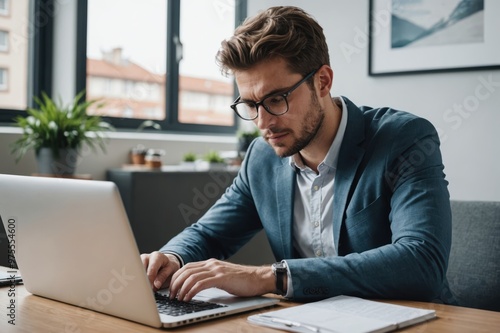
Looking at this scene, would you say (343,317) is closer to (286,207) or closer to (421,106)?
(286,207)

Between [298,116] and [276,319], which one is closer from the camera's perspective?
[276,319]

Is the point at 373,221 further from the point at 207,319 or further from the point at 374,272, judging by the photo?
the point at 207,319

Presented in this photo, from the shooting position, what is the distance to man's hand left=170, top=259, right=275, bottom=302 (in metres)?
1.20

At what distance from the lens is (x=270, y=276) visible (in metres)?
1.27

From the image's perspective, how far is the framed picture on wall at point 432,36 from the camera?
10.1 ft

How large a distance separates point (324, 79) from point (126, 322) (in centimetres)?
89

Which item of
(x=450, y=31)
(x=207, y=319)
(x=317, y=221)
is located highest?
(x=450, y=31)

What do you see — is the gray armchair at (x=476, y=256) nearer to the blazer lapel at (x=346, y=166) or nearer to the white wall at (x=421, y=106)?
the blazer lapel at (x=346, y=166)

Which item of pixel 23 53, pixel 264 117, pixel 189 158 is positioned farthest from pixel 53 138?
pixel 264 117

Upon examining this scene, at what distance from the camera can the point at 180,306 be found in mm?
1160

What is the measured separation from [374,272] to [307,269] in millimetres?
142

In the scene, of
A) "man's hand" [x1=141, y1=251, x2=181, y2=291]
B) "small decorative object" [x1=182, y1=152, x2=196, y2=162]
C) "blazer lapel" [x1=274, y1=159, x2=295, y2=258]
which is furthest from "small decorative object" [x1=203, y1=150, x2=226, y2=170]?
"man's hand" [x1=141, y1=251, x2=181, y2=291]

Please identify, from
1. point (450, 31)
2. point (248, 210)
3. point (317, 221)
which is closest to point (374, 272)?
point (317, 221)

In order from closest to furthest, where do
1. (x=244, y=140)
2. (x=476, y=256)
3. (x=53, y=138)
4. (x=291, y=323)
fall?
(x=291, y=323), (x=476, y=256), (x=53, y=138), (x=244, y=140)
